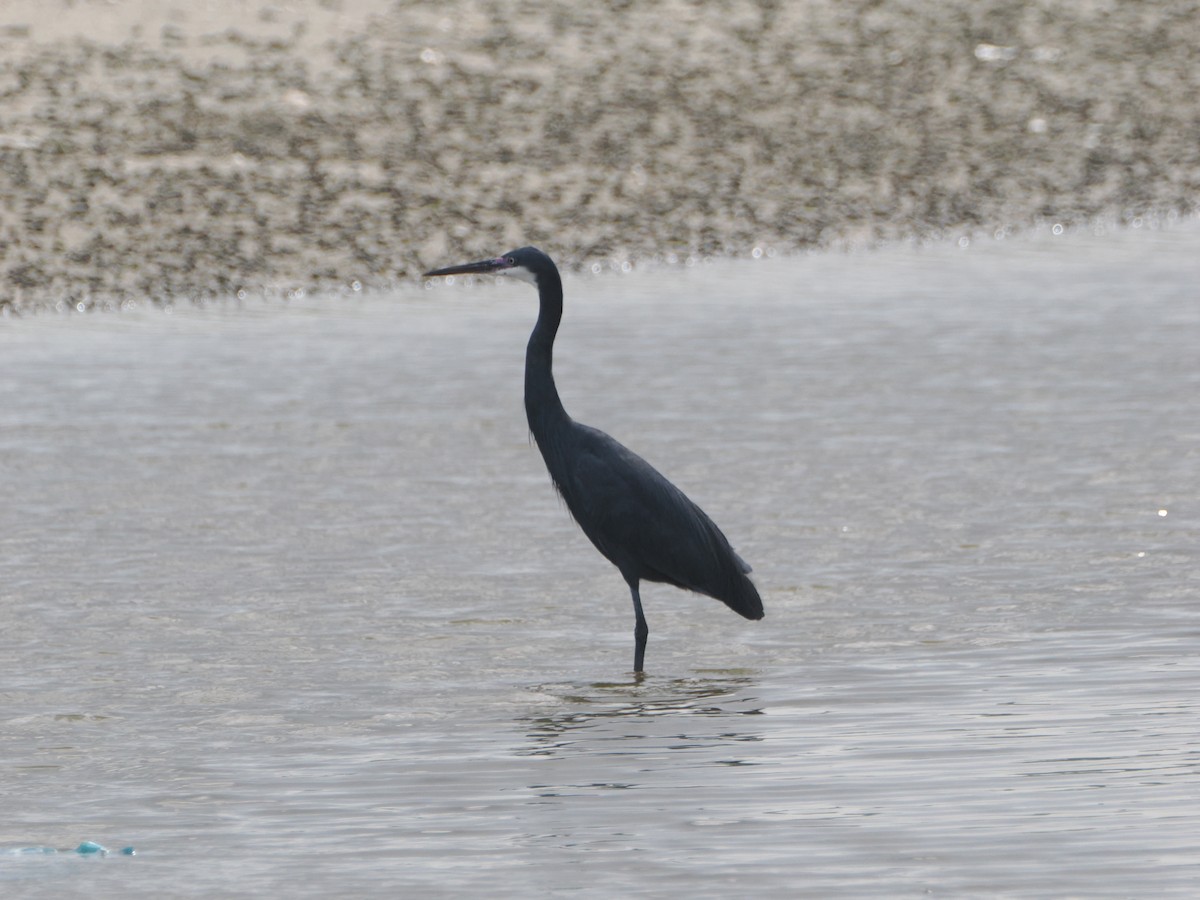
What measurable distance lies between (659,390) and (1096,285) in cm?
579

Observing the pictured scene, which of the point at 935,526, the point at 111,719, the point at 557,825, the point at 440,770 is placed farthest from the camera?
the point at 935,526

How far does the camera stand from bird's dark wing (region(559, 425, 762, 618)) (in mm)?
9797

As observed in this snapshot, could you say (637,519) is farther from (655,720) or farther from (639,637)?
(655,720)

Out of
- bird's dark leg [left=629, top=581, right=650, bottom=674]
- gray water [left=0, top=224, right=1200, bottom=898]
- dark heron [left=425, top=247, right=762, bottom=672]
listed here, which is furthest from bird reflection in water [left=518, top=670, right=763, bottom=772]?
dark heron [left=425, top=247, right=762, bottom=672]

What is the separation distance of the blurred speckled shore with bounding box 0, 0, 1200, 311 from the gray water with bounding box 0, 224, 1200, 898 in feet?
7.60

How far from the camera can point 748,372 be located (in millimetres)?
17062

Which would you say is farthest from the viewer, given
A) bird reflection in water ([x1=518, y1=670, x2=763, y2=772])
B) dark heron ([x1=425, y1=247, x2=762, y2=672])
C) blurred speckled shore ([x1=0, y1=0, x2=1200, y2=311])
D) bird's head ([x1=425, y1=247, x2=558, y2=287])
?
blurred speckled shore ([x1=0, y1=0, x2=1200, y2=311])

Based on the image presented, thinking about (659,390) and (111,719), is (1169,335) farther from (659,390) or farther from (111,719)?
(111,719)

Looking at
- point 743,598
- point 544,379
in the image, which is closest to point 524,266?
point 544,379

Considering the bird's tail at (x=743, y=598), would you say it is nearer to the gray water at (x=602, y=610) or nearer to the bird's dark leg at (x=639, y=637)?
the gray water at (x=602, y=610)

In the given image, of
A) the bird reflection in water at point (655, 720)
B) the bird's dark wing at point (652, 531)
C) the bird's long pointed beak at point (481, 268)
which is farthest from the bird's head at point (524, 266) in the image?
the bird reflection in water at point (655, 720)

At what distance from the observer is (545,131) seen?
25141 millimetres

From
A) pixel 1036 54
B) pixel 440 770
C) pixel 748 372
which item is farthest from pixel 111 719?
pixel 1036 54

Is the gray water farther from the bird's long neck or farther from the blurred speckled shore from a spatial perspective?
the blurred speckled shore
